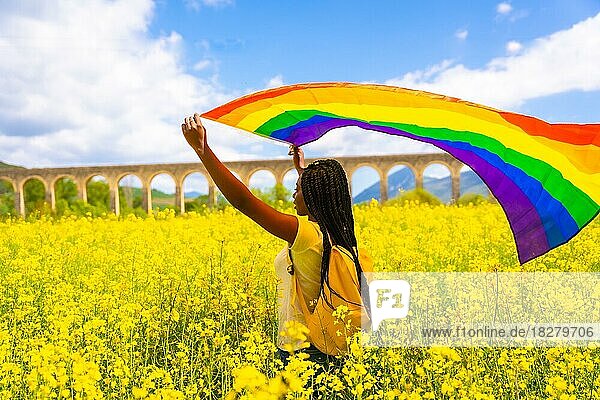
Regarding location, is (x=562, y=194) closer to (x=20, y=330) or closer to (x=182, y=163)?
(x=20, y=330)

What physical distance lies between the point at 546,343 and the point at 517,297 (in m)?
0.84

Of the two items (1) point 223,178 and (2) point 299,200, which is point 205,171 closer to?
(2) point 299,200

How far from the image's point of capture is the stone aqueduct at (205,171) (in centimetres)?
3875

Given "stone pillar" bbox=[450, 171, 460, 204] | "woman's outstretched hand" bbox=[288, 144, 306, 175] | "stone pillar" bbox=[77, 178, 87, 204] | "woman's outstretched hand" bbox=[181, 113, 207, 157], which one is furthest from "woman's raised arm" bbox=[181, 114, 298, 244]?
"stone pillar" bbox=[77, 178, 87, 204]

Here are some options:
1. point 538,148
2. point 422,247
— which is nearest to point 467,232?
point 422,247

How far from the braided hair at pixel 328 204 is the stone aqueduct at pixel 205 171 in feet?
112

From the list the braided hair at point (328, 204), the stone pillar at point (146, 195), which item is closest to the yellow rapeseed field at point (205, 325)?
the braided hair at point (328, 204)

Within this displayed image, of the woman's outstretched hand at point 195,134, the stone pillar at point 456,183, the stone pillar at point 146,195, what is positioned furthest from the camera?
the stone pillar at point 146,195

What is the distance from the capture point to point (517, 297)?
4.36 m

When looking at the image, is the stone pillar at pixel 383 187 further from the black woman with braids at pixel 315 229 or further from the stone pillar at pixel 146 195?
the black woman with braids at pixel 315 229

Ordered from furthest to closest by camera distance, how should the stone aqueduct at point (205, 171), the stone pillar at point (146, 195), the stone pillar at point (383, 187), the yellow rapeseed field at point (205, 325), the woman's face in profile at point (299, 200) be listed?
the stone pillar at point (146, 195) → the stone pillar at point (383, 187) → the stone aqueduct at point (205, 171) → the woman's face in profile at point (299, 200) → the yellow rapeseed field at point (205, 325)

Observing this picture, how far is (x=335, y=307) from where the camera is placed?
2971 millimetres

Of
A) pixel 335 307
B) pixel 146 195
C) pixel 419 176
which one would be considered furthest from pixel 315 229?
pixel 146 195

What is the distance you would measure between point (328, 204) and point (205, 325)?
1.92m
